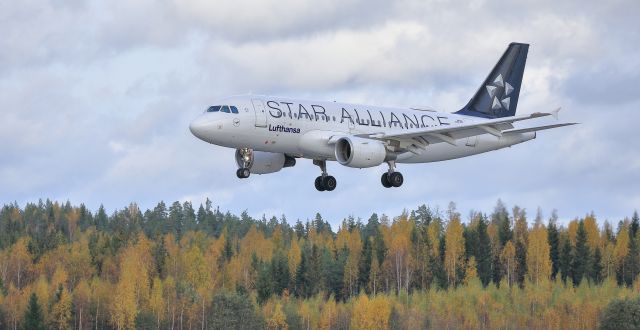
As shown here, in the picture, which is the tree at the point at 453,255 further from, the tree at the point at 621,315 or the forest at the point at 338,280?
the tree at the point at 621,315

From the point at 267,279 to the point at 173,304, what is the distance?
16.2m

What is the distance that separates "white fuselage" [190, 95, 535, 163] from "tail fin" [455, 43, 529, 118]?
6.57 metres

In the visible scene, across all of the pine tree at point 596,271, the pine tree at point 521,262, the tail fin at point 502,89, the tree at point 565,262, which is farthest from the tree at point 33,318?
the pine tree at point 596,271

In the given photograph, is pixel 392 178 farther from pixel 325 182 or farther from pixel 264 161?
pixel 264 161

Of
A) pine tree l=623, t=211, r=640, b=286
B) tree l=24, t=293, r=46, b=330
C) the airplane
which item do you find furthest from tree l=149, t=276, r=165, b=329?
the airplane

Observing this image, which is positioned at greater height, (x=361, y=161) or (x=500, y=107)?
(x=500, y=107)

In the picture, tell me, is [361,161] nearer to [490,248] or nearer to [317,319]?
[317,319]

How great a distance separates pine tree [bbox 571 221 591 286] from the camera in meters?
174

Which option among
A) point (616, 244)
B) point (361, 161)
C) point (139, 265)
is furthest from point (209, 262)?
point (361, 161)

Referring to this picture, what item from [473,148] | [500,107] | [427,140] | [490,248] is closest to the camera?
[427,140]

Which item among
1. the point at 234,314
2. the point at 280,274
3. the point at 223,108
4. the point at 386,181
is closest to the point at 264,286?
Result: the point at 280,274

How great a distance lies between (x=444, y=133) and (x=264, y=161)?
9383mm

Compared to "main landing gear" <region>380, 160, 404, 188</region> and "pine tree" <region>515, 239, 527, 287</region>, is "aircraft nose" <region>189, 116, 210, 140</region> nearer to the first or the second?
"main landing gear" <region>380, 160, 404, 188</region>

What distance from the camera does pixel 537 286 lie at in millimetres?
167125
